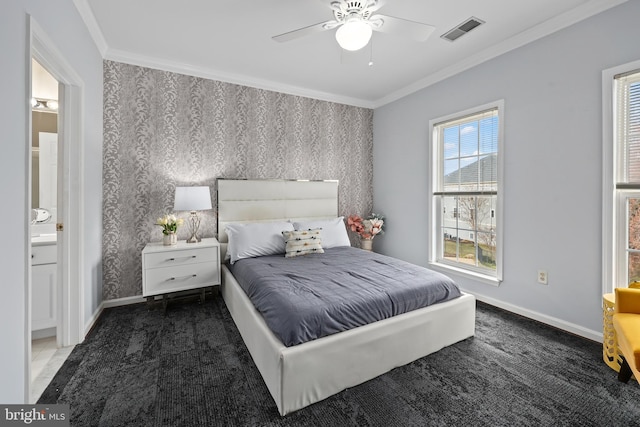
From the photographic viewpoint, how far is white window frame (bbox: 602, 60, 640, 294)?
7.13ft

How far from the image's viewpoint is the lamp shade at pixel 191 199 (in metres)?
2.99

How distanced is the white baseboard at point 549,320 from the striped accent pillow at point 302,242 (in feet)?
6.41

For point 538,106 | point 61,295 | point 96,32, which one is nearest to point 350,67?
point 538,106

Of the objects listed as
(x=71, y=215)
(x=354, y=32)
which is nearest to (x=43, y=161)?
(x=71, y=215)

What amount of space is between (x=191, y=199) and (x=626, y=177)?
3825 millimetres

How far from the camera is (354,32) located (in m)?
1.88

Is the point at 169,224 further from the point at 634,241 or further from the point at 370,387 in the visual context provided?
the point at 634,241

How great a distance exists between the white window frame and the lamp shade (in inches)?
141

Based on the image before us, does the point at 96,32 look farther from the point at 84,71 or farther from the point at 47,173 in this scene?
the point at 47,173

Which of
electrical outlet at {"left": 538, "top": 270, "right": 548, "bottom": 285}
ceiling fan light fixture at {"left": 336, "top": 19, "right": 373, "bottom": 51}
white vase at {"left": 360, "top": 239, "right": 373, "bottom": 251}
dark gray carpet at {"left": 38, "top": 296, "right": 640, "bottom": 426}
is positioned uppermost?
ceiling fan light fixture at {"left": 336, "top": 19, "right": 373, "bottom": 51}

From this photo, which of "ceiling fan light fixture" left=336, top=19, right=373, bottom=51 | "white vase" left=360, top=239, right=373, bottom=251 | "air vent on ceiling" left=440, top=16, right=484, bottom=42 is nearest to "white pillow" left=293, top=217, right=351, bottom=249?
"white vase" left=360, top=239, right=373, bottom=251

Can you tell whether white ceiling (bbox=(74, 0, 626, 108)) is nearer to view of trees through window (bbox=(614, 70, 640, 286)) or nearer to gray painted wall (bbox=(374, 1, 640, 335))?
gray painted wall (bbox=(374, 1, 640, 335))

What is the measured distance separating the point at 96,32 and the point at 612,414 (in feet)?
15.4

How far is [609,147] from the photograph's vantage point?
2184mm
